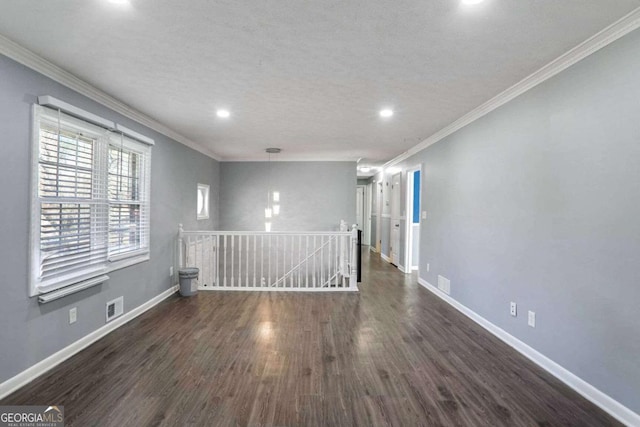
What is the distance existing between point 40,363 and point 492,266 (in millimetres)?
4149

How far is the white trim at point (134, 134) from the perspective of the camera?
3.28m

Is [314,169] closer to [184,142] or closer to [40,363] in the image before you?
[184,142]

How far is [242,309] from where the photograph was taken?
394 centimetres

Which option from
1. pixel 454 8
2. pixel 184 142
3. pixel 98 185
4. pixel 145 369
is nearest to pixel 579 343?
pixel 454 8

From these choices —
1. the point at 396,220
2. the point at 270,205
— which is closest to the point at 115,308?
the point at 270,205

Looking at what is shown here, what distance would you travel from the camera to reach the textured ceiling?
1774mm

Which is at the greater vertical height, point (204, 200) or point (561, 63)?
point (561, 63)

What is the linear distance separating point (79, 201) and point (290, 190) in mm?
4800

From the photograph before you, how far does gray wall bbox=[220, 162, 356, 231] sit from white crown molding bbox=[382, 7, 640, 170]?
3.50m

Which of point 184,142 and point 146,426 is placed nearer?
point 146,426

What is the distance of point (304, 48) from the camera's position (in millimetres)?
2191

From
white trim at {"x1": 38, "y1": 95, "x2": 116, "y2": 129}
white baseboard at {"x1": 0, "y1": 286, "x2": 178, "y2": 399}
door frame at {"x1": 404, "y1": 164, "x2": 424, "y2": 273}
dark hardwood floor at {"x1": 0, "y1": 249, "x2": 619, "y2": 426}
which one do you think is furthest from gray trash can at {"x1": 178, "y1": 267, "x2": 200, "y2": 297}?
door frame at {"x1": 404, "y1": 164, "x2": 424, "y2": 273}

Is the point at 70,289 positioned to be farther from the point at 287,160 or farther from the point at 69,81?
the point at 287,160

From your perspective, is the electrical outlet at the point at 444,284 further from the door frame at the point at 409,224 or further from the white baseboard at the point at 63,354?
the white baseboard at the point at 63,354
